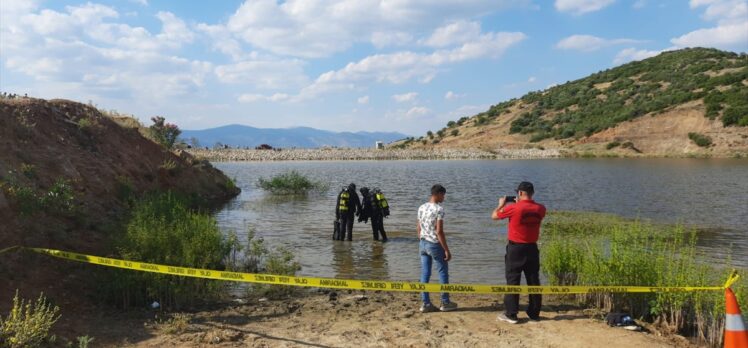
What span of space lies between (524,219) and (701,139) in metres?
64.0

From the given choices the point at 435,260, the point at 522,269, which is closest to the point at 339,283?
the point at 435,260

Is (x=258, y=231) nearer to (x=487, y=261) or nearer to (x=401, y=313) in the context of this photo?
(x=487, y=261)

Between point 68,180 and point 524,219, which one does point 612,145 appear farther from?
point 524,219

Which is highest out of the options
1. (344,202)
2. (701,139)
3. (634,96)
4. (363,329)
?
(634,96)

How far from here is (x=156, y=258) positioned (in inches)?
Answer: 318

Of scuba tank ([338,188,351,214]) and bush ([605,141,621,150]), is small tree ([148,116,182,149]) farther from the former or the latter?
bush ([605,141,621,150])

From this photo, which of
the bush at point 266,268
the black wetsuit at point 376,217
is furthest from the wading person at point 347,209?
the bush at point 266,268

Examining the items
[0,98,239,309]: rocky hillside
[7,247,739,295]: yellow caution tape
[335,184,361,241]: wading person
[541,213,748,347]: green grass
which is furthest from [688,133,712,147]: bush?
[7,247,739,295]: yellow caution tape

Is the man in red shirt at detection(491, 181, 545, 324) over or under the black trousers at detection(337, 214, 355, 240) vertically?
over

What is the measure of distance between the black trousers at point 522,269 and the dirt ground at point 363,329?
0.21 m

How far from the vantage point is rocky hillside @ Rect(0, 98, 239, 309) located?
26.7ft

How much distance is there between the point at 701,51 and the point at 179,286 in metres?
114

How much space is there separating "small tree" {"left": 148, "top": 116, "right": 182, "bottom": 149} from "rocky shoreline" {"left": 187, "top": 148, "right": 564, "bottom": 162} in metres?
36.8

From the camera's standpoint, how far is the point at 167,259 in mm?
7973
